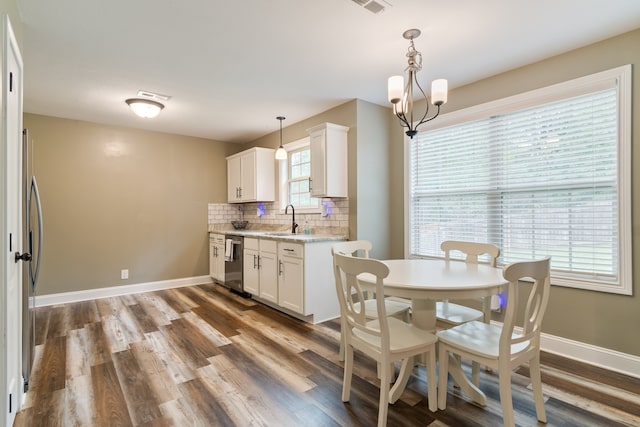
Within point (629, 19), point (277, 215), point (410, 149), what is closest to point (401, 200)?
point (410, 149)

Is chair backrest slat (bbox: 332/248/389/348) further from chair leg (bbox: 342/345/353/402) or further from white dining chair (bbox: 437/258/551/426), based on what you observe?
white dining chair (bbox: 437/258/551/426)

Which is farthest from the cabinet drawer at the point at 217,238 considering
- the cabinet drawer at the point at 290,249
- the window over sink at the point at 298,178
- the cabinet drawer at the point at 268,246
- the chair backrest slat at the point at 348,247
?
the chair backrest slat at the point at 348,247

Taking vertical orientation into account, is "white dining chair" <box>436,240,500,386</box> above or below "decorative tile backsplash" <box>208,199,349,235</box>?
below

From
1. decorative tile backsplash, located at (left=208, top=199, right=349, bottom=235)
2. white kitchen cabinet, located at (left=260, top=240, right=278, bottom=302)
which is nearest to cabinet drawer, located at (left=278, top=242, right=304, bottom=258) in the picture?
white kitchen cabinet, located at (left=260, top=240, right=278, bottom=302)

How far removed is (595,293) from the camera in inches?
97.3

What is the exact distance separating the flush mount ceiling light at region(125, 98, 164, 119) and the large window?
315 cm

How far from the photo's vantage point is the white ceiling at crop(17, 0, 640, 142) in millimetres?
2043

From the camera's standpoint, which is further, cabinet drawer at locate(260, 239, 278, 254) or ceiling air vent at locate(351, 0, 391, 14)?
cabinet drawer at locate(260, 239, 278, 254)

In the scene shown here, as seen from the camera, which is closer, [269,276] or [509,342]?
[509,342]

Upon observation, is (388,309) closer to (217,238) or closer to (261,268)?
(261,268)

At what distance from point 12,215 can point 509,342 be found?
106 inches

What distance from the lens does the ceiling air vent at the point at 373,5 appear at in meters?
1.96

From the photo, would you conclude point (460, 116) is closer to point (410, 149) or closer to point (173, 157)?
point (410, 149)

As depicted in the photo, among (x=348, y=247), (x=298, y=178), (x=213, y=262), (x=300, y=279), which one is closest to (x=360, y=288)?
(x=348, y=247)
